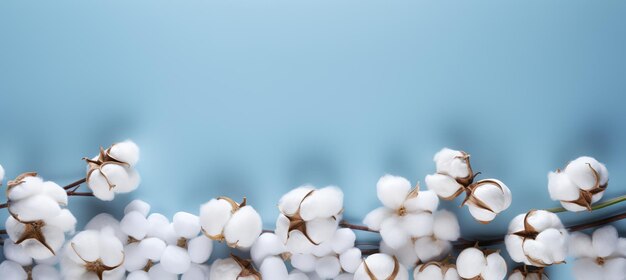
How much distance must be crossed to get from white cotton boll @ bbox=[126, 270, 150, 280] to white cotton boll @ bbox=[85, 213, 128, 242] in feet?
0.19

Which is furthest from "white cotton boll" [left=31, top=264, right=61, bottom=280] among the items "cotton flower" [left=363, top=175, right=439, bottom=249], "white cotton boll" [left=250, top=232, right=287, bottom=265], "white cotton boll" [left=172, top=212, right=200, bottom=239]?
"cotton flower" [left=363, top=175, right=439, bottom=249]

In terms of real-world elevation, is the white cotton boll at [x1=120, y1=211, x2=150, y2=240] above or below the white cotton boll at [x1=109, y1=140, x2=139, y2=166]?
below

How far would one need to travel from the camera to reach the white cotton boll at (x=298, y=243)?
3.04 feet

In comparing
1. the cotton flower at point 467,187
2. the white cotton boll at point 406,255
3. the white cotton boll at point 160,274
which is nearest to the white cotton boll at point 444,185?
the cotton flower at point 467,187

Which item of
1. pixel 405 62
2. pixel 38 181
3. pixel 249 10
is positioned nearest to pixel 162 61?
pixel 249 10

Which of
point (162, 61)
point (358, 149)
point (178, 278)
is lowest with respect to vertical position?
point (178, 278)

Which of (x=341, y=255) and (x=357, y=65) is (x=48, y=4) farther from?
(x=341, y=255)

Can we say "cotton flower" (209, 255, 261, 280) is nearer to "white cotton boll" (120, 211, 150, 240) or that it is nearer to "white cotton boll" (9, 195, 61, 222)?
"white cotton boll" (120, 211, 150, 240)

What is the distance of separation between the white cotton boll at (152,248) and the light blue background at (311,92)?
0.24ft

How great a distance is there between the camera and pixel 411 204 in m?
0.96

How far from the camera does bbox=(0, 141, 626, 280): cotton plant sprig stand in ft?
3.07

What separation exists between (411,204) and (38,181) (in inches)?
22.9

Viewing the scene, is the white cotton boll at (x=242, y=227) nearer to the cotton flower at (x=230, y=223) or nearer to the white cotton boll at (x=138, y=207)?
the cotton flower at (x=230, y=223)

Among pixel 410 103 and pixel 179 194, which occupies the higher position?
pixel 410 103
